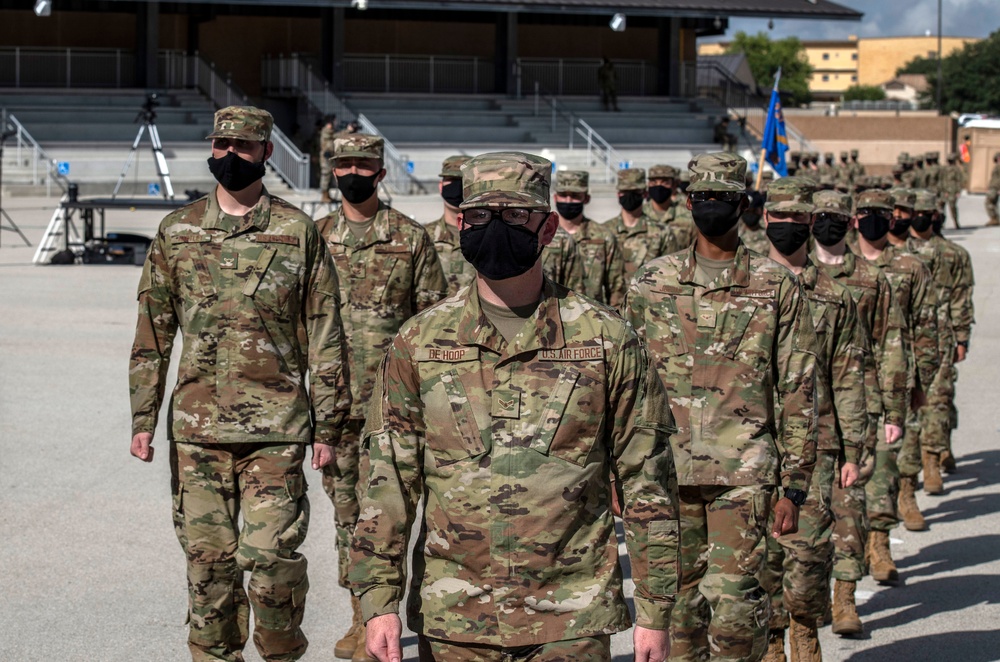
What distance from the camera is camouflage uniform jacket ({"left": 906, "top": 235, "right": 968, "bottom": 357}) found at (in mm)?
12133

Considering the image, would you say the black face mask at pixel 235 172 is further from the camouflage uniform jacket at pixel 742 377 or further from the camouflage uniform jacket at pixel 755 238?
the camouflage uniform jacket at pixel 755 238

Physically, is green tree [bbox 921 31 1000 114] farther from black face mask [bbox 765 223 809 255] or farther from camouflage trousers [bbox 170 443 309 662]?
camouflage trousers [bbox 170 443 309 662]

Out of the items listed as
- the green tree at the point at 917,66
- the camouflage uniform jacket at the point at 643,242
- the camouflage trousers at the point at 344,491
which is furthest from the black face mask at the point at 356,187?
the green tree at the point at 917,66

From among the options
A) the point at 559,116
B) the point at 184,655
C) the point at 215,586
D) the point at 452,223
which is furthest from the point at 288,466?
the point at 559,116

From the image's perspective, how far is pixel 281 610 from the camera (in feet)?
20.5

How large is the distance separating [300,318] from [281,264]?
0.85 ft

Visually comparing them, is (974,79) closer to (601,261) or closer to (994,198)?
(994,198)

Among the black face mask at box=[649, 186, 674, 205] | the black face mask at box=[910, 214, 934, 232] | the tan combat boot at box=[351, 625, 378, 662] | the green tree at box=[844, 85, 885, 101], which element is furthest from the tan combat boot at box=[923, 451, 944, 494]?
the green tree at box=[844, 85, 885, 101]

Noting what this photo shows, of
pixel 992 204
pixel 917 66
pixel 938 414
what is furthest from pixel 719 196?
pixel 917 66

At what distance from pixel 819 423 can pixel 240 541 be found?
274 cm

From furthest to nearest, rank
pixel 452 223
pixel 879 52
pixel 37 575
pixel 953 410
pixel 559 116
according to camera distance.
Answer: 1. pixel 879 52
2. pixel 559 116
3. pixel 953 410
4. pixel 452 223
5. pixel 37 575

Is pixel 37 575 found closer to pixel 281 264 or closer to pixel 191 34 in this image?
pixel 281 264

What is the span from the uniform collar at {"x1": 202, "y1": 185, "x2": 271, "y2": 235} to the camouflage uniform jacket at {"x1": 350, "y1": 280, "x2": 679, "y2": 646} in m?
2.18

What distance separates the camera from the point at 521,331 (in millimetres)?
4316
